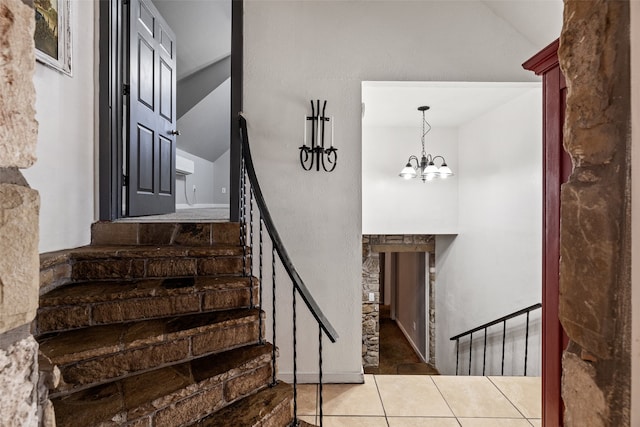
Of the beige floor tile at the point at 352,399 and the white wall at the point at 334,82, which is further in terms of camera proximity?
the white wall at the point at 334,82

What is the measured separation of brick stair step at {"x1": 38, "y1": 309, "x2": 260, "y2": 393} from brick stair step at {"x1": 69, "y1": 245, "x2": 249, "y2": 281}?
1.08 feet

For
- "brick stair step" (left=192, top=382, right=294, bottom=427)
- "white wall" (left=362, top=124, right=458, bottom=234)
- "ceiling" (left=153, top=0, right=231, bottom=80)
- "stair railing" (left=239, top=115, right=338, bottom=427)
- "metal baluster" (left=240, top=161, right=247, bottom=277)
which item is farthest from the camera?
"white wall" (left=362, top=124, right=458, bottom=234)

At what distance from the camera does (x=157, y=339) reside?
1.46m

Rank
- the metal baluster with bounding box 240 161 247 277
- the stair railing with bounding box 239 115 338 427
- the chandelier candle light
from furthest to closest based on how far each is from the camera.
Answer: the chandelier candle light → the metal baluster with bounding box 240 161 247 277 → the stair railing with bounding box 239 115 338 427

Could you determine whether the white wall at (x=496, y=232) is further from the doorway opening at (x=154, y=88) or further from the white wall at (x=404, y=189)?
the doorway opening at (x=154, y=88)

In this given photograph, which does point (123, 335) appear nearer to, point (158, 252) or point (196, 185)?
point (158, 252)

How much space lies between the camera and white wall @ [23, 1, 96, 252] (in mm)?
1807

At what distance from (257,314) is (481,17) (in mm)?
2638

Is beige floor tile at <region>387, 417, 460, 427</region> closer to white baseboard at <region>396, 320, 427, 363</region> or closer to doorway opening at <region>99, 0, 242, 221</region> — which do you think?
doorway opening at <region>99, 0, 242, 221</region>

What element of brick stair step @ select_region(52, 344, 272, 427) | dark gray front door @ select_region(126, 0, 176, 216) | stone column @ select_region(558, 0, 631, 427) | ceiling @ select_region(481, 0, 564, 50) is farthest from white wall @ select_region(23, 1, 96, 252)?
ceiling @ select_region(481, 0, 564, 50)

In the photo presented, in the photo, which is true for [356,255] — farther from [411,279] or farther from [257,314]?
[411,279]

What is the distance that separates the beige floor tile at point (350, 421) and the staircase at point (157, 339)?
0.45 metres

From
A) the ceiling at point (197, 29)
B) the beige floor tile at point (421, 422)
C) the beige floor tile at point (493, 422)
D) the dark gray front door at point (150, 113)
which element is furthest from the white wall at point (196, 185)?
the beige floor tile at point (493, 422)

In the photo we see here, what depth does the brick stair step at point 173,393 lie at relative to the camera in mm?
1181
